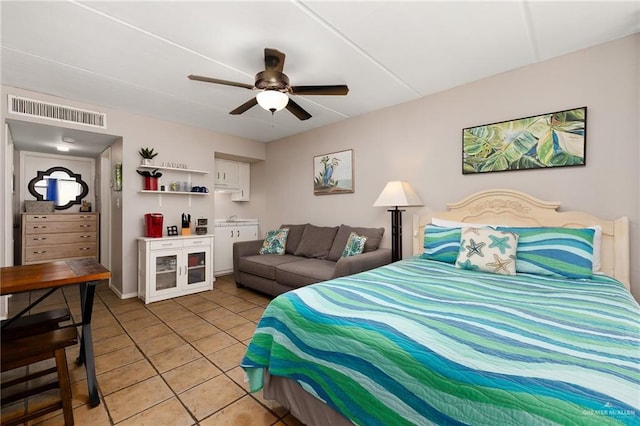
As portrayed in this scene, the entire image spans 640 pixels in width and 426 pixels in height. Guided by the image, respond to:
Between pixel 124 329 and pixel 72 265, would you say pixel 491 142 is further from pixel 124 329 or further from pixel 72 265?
pixel 124 329

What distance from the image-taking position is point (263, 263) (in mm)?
3666

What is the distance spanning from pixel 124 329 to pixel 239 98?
278 cm

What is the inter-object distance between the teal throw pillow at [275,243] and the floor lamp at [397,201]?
67.8 inches

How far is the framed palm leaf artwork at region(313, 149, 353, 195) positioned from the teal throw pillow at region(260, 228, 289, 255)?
34.2 inches

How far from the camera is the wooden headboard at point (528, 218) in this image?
206 cm

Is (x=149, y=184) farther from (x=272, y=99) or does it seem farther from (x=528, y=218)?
(x=528, y=218)

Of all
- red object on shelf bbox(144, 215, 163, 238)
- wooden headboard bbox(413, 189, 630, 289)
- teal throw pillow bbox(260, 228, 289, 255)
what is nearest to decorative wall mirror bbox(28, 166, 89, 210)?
red object on shelf bbox(144, 215, 163, 238)

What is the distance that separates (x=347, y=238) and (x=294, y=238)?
99 centimetres

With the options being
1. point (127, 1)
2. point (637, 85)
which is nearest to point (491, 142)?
point (637, 85)

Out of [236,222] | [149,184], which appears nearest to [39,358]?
[149,184]

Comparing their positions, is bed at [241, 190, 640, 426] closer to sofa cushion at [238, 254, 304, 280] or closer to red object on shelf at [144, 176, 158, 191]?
sofa cushion at [238, 254, 304, 280]

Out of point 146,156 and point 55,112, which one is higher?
point 55,112

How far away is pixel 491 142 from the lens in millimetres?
2740

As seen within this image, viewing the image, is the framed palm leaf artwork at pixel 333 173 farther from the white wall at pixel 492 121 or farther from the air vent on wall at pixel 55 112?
the air vent on wall at pixel 55 112
